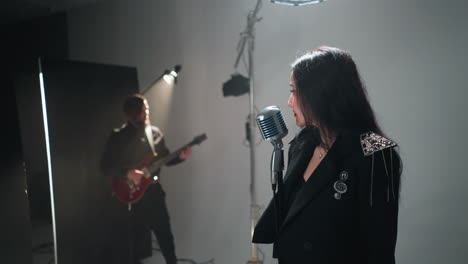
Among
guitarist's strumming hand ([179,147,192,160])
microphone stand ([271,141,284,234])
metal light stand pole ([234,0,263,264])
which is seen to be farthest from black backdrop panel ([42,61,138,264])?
microphone stand ([271,141,284,234])

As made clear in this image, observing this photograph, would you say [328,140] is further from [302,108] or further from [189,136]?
[189,136]

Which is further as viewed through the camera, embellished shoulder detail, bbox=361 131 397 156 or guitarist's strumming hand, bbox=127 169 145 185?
guitarist's strumming hand, bbox=127 169 145 185

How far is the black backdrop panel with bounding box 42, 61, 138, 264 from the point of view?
2.61m

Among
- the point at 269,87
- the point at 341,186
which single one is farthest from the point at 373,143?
the point at 269,87

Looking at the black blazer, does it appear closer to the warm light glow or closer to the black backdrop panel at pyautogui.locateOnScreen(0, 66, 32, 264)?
the warm light glow

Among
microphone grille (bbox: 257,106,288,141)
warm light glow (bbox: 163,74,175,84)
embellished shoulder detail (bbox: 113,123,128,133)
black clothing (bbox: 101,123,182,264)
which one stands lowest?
black clothing (bbox: 101,123,182,264)

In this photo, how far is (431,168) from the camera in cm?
184

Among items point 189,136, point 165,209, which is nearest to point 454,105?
point 189,136

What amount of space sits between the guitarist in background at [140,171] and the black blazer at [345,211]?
56.6 inches

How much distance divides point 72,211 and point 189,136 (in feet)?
3.18

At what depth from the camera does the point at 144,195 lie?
262 centimetres

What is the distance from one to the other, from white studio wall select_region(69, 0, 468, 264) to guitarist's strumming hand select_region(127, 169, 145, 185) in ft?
0.58

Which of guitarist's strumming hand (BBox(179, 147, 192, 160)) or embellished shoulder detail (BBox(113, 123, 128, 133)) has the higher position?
embellished shoulder detail (BBox(113, 123, 128, 133))

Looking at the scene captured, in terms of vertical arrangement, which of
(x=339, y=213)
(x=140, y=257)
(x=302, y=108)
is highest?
(x=302, y=108)
